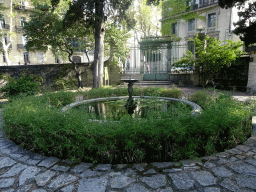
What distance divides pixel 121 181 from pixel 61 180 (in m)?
0.83

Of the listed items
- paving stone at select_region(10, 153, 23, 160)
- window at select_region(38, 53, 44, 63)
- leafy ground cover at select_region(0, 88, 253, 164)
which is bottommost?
paving stone at select_region(10, 153, 23, 160)

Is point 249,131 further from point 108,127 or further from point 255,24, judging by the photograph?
point 255,24

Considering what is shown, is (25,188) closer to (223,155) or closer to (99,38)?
(223,155)

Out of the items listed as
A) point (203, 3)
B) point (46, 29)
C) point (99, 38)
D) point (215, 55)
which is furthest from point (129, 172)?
point (203, 3)

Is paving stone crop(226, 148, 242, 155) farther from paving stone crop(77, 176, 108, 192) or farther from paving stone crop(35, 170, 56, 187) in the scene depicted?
paving stone crop(35, 170, 56, 187)

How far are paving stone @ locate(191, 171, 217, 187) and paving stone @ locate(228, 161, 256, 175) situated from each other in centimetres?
45

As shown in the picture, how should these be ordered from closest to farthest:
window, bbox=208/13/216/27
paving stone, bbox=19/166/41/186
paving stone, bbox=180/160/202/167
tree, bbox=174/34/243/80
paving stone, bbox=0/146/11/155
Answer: paving stone, bbox=19/166/41/186, paving stone, bbox=180/160/202/167, paving stone, bbox=0/146/11/155, tree, bbox=174/34/243/80, window, bbox=208/13/216/27

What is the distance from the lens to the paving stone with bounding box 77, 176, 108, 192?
2.25 metres

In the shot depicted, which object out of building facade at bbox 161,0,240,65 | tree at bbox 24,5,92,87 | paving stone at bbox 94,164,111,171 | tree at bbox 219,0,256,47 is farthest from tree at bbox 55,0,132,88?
building facade at bbox 161,0,240,65

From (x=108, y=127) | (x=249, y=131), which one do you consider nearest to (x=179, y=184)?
(x=108, y=127)

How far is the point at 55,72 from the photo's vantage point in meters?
13.0

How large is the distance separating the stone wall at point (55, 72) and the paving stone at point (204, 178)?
1227 cm

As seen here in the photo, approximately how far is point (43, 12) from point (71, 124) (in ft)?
35.8

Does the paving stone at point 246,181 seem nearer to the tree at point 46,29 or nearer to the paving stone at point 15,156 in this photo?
the paving stone at point 15,156
